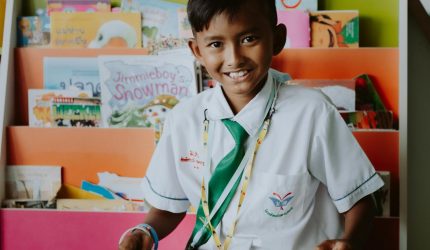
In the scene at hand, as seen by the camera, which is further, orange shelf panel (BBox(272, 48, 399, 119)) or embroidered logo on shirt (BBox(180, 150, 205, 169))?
orange shelf panel (BBox(272, 48, 399, 119))

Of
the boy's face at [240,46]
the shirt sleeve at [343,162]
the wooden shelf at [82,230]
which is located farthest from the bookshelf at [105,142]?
the boy's face at [240,46]

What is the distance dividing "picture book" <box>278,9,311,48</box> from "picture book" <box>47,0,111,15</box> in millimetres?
520

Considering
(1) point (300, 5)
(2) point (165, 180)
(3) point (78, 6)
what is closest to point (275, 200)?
(2) point (165, 180)

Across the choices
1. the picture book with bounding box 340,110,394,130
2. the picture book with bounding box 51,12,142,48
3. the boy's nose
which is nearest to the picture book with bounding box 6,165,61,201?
the picture book with bounding box 51,12,142,48

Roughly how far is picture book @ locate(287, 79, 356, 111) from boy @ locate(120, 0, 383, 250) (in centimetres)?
31

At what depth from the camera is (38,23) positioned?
4.93 ft

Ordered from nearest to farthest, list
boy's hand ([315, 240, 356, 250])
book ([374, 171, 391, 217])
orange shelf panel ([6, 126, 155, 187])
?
boy's hand ([315, 240, 356, 250]), book ([374, 171, 391, 217]), orange shelf panel ([6, 126, 155, 187])

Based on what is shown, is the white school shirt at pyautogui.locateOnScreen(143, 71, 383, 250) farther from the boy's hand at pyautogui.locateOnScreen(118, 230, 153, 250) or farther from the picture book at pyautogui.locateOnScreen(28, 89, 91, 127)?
the picture book at pyautogui.locateOnScreen(28, 89, 91, 127)

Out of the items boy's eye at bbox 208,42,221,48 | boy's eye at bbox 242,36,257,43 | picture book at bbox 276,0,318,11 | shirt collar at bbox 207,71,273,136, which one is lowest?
shirt collar at bbox 207,71,273,136

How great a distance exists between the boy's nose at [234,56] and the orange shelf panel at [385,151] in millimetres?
533

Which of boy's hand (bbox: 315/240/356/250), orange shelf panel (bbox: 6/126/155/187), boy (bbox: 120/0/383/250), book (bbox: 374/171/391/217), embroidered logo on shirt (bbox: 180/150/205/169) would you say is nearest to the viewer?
boy's hand (bbox: 315/240/356/250)

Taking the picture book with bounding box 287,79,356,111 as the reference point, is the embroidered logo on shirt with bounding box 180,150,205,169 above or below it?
below

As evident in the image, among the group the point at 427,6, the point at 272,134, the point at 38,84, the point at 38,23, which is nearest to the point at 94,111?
the point at 38,84

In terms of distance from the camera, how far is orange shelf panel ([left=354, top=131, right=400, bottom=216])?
1.34 metres
